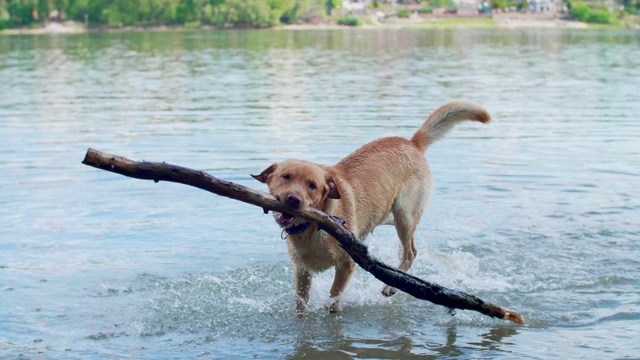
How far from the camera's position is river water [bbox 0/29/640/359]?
6.86 metres

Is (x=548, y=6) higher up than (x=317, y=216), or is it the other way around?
(x=317, y=216)

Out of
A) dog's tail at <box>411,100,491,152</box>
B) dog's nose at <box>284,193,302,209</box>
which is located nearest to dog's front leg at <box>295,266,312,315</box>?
dog's nose at <box>284,193,302,209</box>

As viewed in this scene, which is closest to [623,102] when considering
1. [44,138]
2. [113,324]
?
[44,138]

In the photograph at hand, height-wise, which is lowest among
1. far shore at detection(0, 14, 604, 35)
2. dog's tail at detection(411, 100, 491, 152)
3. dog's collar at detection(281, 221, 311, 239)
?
far shore at detection(0, 14, 604, 35)

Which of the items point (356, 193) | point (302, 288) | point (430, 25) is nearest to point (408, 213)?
point (356, 193)

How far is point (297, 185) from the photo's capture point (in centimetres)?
633

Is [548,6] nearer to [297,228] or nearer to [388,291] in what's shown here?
[388,291]

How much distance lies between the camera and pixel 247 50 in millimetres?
49500

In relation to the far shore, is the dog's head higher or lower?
higher

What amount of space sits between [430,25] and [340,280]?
99.8m

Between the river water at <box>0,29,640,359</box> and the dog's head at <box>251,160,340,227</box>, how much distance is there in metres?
1.06

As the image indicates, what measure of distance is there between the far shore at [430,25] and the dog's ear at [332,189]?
92.9 m

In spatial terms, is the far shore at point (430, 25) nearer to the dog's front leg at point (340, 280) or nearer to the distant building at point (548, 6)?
the distant building at point (548, 6)

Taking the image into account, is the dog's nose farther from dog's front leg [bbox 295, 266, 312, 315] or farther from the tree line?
the tree line
